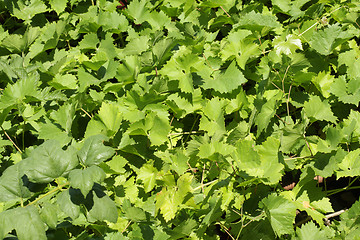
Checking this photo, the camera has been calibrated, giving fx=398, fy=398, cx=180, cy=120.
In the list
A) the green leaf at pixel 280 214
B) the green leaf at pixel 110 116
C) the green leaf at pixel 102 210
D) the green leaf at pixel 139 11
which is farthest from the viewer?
the green leaf at pixel 139 11

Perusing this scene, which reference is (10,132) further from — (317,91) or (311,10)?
(311,10)

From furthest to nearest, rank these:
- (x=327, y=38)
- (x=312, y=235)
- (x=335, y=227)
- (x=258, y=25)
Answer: (x=258, y=25), (x=327, y=38), (x=335, y=227), (x=312, y=235)

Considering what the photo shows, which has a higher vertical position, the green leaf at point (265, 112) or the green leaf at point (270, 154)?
the green leaf at point (265, 112)

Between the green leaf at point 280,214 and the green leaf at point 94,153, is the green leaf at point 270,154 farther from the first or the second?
the green leaf at point 94,153

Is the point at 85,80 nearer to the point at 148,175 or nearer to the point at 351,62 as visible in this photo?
the point at 148,175

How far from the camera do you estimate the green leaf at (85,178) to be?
1.15m

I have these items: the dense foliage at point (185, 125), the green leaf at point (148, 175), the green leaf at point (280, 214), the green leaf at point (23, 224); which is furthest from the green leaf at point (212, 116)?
the green leaf at point (23, 224)

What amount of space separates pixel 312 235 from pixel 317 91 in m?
0.72

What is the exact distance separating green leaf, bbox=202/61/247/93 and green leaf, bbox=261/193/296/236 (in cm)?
57

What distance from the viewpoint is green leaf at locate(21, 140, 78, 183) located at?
1199mm

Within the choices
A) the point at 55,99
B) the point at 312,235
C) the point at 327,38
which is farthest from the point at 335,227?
the point at 55,99

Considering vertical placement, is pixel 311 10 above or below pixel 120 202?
above

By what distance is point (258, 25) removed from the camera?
76.6 inches

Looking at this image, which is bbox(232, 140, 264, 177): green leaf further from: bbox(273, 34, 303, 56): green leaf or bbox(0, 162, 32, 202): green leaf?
bbox(0, 162, 32, 202): green leaf
